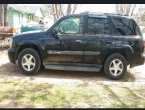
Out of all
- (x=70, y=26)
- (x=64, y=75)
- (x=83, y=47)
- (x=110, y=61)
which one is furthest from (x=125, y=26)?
(x=64, y=75)

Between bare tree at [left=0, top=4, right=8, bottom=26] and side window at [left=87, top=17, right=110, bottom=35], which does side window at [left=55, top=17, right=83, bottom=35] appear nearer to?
side window at [left=87, top=17, right=110, bottom=35]

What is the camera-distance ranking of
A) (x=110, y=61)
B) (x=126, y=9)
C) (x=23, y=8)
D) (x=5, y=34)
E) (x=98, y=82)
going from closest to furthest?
(x=98, y=82), (x=110, y=61), (x=5, y=34), (x=126, y=9), (x=23, y=8)

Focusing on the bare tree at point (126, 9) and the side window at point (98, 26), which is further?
the bare tree at point (126, 9)

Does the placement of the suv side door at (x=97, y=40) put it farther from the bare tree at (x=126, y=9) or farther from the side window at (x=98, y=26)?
the bare tree at (x=126, y=9)

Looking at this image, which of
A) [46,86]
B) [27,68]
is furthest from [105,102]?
[27,68]

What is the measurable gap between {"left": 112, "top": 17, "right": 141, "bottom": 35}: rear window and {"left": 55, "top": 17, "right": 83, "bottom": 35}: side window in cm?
106

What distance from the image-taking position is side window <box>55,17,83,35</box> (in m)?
8.54

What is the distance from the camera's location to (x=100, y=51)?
8414 millimetres

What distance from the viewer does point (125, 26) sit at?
8641mm

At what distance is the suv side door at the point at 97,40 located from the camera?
841cm

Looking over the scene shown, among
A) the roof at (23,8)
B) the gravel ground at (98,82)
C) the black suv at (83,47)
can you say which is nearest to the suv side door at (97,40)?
the black suv at (83,47)

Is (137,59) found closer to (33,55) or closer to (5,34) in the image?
(33,55)

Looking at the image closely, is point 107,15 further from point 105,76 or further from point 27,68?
point 27,68

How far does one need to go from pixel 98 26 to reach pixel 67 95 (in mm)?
2898
